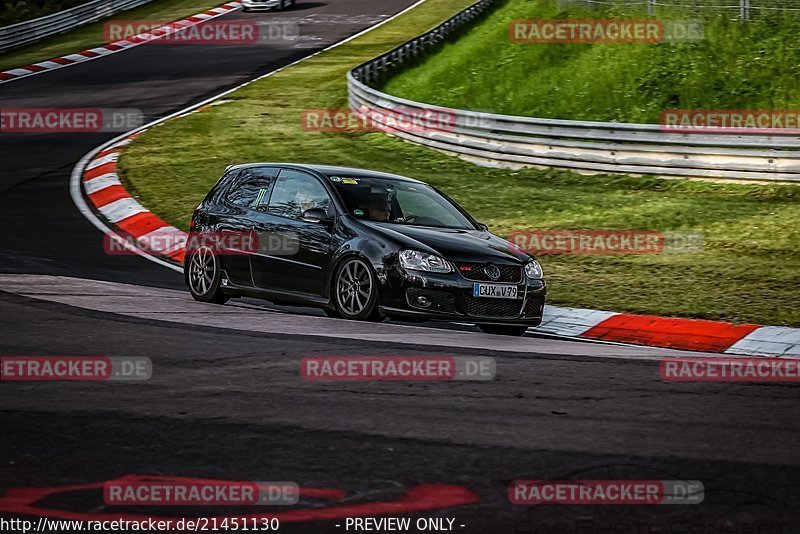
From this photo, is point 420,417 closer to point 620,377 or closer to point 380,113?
point 620,377

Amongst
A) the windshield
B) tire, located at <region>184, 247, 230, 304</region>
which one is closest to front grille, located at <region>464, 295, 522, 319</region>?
the windshield

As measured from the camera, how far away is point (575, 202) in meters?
18.4

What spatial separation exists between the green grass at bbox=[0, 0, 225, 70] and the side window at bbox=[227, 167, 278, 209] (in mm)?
25304

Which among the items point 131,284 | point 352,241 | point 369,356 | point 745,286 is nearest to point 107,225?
point 131,284

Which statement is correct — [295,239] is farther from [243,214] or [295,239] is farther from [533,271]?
[533,271]

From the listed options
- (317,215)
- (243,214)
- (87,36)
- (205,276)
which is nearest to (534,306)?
(317,215)

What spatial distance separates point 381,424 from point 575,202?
41.0ft

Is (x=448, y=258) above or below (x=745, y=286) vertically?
above

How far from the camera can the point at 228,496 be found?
16.6 feet

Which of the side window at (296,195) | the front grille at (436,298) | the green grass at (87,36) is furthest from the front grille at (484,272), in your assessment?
the green grass at (87,36)

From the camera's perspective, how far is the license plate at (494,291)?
422 inches

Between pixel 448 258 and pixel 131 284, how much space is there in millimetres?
4422

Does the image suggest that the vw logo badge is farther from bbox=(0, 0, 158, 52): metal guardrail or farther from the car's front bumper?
bbox=(0, 0, 158, 52): metal guardrail

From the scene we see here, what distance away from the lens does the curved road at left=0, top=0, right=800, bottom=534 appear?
5.02 metres
